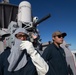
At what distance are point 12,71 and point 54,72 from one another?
0.95 m

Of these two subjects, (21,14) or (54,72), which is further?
(21,14)

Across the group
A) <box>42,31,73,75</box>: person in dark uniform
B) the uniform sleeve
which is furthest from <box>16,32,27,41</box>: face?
<box>42,31,73,75</box>: person in dark uniform

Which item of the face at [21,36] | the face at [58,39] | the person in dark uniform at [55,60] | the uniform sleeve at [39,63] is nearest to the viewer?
the uniform sleeve at [39,63]

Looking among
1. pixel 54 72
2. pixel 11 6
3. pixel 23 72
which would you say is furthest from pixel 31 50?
pixel 11 6

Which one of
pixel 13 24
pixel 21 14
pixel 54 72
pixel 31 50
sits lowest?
pixel 54 72

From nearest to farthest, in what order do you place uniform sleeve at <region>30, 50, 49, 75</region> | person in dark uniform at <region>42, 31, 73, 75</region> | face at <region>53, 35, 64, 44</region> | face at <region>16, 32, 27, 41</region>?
1. uniform sleeve at <region>30, 50, 49, 75</region>
2. face at <region>16, 32, 27, 41</region>
3. person in dark uniform at <region>42, 31, 73, 75</region>
4. face at <region>53, 35, 64, 44</region>

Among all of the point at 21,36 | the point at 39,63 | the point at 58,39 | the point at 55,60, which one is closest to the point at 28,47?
the point at 39,63

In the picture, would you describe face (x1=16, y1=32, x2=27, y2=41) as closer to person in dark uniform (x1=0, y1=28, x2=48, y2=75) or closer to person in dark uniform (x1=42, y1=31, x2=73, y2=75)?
person in dark uniform (x1=0, y1=28, x2=48, y2=75)

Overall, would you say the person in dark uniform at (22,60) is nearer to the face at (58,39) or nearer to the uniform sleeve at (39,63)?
the uniform sleeve at (39,63)

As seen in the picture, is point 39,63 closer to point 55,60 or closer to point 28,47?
point 28,47

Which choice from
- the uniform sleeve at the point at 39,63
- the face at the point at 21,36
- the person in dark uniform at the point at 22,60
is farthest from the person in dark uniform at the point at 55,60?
the uniform sleeve at the point at 39,63

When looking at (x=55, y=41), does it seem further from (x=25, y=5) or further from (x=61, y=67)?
(x=25, y=5)

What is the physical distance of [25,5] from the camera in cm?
1032

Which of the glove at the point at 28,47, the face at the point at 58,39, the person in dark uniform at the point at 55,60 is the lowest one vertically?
the person in dark uniform at the point at 55,60
